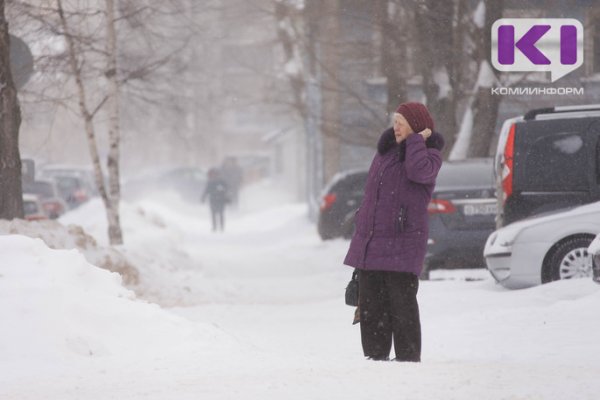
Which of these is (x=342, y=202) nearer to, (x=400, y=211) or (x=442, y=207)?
(x=442, y=207)

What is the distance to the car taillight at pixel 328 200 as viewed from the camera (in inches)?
947

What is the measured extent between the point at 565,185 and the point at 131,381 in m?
6.21

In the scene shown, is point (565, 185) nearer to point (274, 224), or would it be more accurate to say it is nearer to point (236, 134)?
point (274, 224)

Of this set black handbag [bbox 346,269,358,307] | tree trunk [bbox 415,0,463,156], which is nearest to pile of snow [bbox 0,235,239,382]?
black handbag [bbox 346,269,358,307]

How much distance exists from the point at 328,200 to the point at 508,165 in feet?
38.7

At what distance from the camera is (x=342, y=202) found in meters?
24.1

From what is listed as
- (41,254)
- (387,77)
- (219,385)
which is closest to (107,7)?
(387,77)

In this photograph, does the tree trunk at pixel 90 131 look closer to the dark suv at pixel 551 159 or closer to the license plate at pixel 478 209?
the license plate at pixel 478 209

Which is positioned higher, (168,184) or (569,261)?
(569,261)

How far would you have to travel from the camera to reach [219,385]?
22.4ft

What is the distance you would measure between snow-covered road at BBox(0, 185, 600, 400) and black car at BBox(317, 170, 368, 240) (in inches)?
366

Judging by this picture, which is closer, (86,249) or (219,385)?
(219,385)

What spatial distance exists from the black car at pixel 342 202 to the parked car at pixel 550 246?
11824mm

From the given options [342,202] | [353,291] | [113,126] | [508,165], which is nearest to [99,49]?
[113,126]
